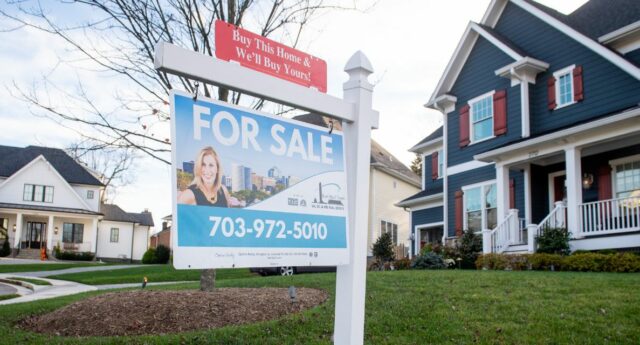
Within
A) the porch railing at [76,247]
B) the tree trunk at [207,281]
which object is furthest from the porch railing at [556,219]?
the porch railing at [76,247]

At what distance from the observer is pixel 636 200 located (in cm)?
1326

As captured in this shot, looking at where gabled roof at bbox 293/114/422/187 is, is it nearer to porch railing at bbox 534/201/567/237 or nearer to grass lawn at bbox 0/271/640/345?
porch railing at bbox 534/201/567/237

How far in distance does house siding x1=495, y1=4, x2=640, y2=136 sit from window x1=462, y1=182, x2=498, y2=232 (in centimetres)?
240

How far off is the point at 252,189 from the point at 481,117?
1654 cm

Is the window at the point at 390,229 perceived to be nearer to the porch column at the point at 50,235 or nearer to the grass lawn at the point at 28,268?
the grass lawn at the point at 28,268

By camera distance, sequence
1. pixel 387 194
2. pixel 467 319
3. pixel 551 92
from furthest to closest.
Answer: pixel 387 194, pixel 551 92, pixel 467 319

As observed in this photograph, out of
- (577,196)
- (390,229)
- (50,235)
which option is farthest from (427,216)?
(50,235)

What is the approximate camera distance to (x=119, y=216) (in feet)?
149

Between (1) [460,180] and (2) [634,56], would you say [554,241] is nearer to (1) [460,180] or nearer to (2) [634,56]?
(2) [634,56]

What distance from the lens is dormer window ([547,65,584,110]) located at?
1541cm

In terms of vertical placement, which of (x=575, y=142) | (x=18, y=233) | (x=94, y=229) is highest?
(x=575, y=142)

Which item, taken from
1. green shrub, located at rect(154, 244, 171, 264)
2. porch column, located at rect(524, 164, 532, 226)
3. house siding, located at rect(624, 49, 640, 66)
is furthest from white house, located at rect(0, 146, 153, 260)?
house siding, located at rect(624, 49, 640, 66)

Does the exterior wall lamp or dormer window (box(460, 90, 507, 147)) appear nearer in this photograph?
the exterior wall lamp

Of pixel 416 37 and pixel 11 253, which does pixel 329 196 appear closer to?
pixel 416 37
